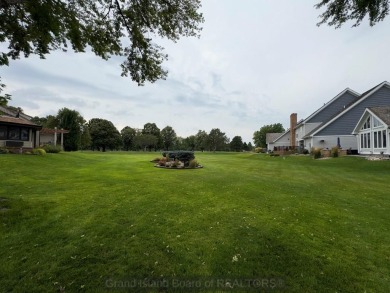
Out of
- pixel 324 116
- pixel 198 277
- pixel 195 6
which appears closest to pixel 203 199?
pixel 198 277

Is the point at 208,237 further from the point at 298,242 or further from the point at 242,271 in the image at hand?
the point at 298,242

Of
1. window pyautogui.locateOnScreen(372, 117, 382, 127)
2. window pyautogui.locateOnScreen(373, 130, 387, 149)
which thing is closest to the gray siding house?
window pyautogui.locateOnScreen(372, 117, 382, 127)

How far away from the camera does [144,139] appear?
83250 millimetres

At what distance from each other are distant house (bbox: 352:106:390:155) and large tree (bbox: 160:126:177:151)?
253 feet

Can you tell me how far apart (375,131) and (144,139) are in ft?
232

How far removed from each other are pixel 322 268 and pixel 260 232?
1440mm

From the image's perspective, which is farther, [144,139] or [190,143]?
[190,143]

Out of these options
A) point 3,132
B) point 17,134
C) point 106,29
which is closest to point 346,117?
point 106,29

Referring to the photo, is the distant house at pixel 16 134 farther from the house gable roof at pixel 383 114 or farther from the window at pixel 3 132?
the house gable roof at pixel 383 114

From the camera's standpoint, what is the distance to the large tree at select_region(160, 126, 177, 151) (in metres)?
97.2

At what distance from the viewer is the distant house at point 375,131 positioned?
21031 millimetres

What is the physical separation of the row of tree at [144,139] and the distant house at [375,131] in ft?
202

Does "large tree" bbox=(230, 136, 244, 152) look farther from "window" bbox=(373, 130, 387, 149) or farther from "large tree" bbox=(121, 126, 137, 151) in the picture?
"window" bbox=(373, 130, 387, 149)

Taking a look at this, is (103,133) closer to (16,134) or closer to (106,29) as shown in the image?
(16,134)
